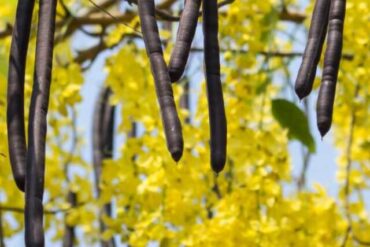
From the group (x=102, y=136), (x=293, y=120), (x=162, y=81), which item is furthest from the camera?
(x=102, y=136)

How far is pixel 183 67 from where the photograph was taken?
1.12m

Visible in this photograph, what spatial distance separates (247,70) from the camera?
2934 millimetres

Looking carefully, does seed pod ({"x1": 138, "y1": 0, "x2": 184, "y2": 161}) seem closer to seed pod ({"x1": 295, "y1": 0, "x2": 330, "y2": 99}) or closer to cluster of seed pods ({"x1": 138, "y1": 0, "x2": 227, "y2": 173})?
cluster of seed pods ({"x1": 138, "y1": 0, "x2": 227, "y2": 173})

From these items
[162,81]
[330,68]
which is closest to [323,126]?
[330,68]

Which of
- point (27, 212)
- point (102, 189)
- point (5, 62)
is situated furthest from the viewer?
point (102, 189)

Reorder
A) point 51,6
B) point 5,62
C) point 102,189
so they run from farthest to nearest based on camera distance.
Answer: point 102,189
point 5,62
point 51,6

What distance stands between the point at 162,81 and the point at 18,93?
0.16 metres

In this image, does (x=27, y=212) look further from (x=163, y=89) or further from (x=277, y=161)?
(x=277, y=161)

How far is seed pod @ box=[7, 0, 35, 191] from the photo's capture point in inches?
45.3

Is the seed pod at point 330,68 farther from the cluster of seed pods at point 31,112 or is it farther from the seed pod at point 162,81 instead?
the cluster of seed pods at point 31,112

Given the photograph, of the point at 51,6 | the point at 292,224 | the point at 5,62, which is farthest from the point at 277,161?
the point at 51,6

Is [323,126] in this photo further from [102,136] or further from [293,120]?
[102,136]

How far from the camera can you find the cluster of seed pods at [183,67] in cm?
110

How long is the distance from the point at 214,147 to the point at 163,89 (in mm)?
78
